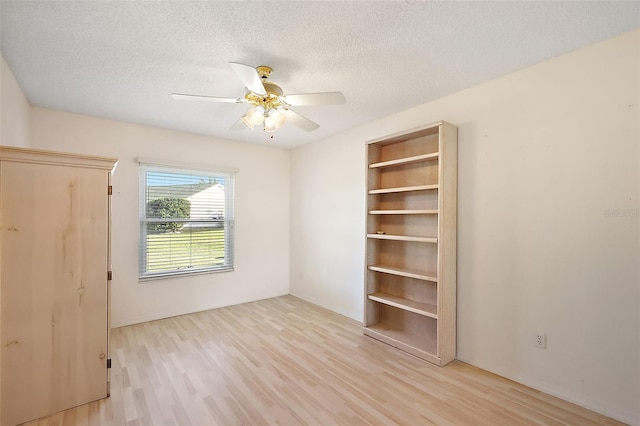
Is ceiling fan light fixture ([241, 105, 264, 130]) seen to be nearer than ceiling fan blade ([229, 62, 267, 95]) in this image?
No

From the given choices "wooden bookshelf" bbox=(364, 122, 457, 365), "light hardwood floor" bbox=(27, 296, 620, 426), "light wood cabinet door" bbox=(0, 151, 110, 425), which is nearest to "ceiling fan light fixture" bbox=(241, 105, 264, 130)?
"light wood cabinet door" bbox=(0, 151, 110, 425)

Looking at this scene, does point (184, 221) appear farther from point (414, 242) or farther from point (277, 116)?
point (414, 242)

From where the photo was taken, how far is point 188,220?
405 cm

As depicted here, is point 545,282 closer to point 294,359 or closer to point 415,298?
point 415,298

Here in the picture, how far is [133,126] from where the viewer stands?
144 inches

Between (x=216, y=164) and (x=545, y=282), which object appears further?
(x=216, y=164)

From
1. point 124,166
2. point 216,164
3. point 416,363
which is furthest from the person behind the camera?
point 216,164

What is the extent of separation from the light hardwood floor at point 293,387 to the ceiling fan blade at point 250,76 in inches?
88.1

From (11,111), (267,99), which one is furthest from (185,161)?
(267,99)

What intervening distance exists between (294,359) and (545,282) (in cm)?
221

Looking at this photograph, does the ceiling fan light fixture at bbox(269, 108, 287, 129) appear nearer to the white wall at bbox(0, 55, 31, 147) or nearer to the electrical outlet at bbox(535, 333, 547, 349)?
the white wall at bbox(0, 55, 31, 147)

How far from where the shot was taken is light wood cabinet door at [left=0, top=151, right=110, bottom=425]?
1.84m

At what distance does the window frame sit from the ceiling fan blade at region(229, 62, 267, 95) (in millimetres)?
2388

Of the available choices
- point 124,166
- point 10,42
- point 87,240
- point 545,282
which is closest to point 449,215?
point 545,282
